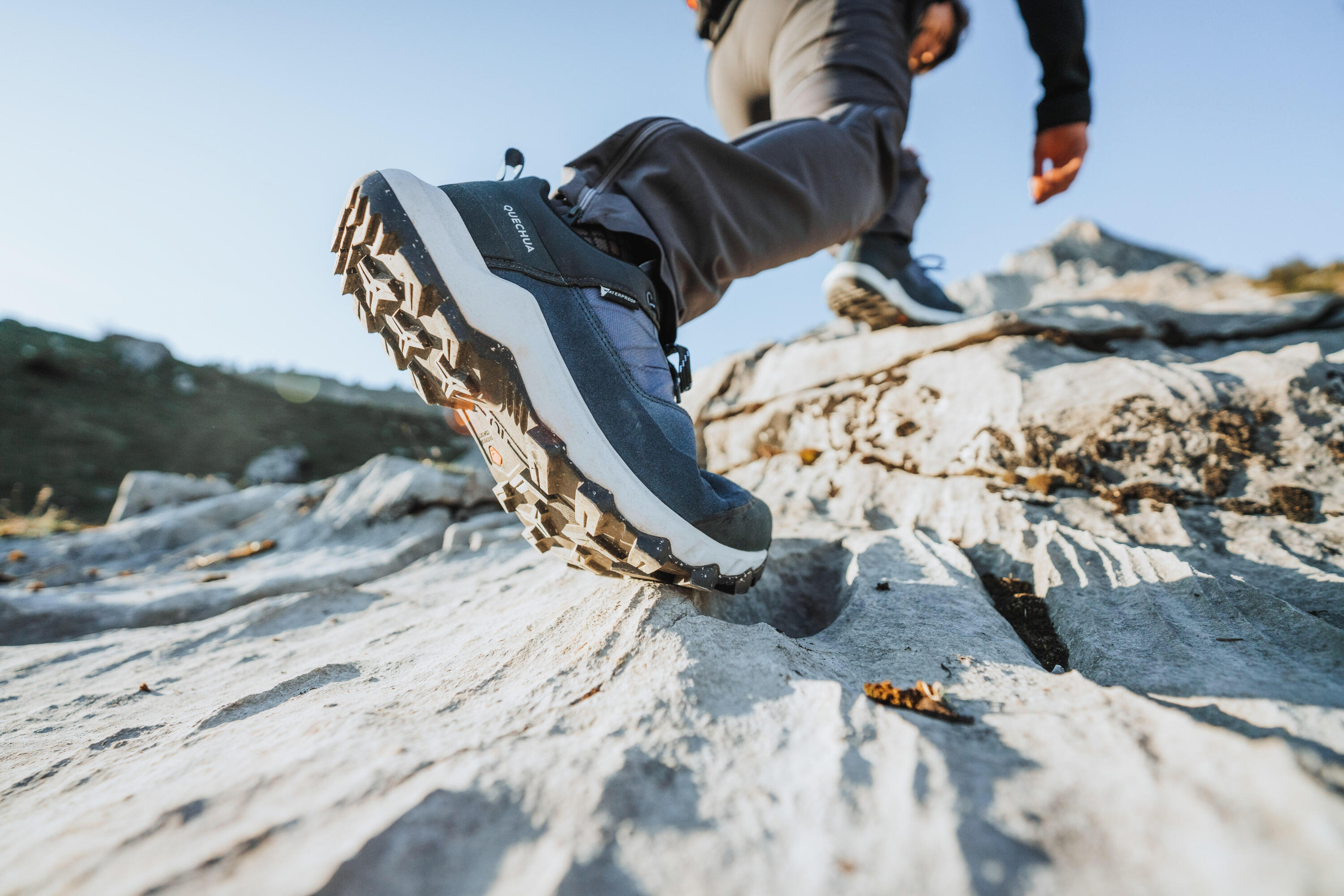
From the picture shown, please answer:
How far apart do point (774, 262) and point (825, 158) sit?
0.27 m

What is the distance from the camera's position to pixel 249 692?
1001 mm

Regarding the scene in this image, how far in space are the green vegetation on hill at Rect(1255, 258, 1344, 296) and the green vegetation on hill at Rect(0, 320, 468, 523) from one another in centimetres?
804

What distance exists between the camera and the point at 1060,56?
1.76 m

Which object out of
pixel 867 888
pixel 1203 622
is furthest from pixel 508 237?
pixel 1203 622

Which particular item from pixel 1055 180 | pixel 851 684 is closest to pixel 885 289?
pixel 1055 180

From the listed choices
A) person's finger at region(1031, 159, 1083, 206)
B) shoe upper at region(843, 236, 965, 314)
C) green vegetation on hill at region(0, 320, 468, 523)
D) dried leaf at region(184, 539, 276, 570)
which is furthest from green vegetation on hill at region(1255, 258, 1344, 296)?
green vegetation on hill at region(0, 320, 468, 523)

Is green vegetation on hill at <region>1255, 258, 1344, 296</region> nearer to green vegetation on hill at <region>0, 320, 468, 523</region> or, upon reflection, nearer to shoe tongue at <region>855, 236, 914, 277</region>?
shoe tongue at <region>855, 236, 914, 277</region>

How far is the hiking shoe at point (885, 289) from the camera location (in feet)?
7.40

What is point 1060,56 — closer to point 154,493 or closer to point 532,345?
point 532,345

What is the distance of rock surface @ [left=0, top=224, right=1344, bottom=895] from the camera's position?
0.49m

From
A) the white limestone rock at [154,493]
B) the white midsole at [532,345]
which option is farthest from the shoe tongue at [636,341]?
the white limestone rock at [154,493]

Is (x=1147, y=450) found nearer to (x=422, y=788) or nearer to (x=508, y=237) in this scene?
(x=508, y=237)

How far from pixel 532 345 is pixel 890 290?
5.95 ft

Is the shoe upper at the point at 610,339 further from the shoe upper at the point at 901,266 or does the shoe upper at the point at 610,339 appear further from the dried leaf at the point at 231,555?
the dried leaf at the point at 231,555
